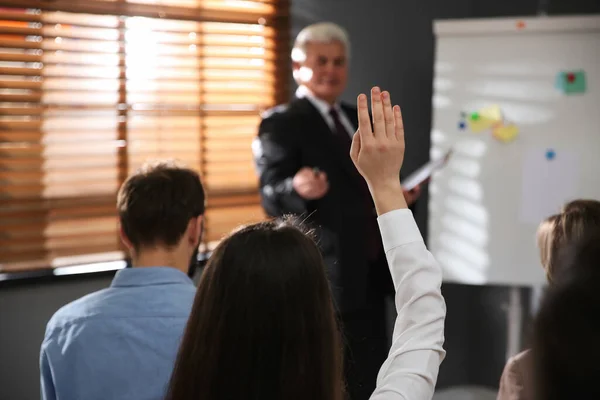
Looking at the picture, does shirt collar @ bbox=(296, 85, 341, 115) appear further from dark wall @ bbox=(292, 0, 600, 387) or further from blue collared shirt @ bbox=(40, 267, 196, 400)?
blue collared shirt @ bbox=(40, 267, 196, 400)

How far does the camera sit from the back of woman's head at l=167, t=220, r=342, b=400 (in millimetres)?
829

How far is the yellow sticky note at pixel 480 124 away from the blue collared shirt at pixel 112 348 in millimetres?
2015

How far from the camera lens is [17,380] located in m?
2.87

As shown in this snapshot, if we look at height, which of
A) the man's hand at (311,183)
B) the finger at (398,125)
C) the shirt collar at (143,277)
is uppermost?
the finger at (398,125)

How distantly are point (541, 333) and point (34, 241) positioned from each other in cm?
274

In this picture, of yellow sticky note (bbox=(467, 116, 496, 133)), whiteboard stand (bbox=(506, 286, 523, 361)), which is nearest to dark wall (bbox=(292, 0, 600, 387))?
whiteboard stand (bbox=(506, 286, 523, 361))

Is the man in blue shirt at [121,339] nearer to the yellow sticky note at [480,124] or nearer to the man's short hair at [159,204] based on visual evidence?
the man's short hair at [159,204]

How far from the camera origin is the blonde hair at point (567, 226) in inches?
58.4

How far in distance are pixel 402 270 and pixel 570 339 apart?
52cm

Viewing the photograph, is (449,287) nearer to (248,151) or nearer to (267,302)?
(248,151)

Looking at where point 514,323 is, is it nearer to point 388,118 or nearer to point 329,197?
point 329,197

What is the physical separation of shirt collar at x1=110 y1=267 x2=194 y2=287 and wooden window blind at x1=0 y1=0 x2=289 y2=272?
64.7 inches

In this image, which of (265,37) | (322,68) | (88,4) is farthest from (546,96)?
(88,4)

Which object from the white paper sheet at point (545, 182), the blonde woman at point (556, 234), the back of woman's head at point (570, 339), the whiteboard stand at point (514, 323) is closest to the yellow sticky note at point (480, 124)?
the white paper sheet at point (545, 182)
